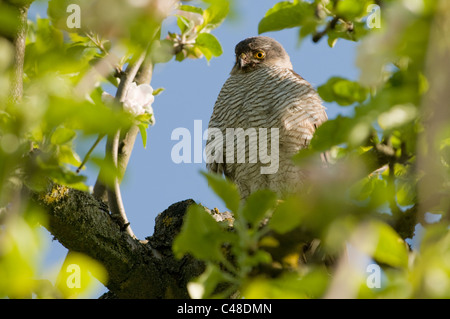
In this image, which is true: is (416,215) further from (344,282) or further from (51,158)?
(51,158)

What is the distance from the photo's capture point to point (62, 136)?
1427mm

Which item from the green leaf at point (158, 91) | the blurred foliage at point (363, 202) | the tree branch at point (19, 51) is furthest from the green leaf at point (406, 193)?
the green leaf at point (158, 91)

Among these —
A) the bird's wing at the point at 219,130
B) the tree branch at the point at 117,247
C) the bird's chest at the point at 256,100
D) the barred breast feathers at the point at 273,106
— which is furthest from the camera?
the bird's wing at the point at 219,130

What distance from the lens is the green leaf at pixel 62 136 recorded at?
141 cm

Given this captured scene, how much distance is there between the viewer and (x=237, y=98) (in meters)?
4.63

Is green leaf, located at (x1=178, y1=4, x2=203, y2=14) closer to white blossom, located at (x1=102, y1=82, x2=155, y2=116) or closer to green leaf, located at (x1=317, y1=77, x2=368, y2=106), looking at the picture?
white blossom, located at (x1=102, y1=82, x2=155, y2=116)

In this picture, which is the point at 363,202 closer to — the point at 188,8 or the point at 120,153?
the point at 188,8

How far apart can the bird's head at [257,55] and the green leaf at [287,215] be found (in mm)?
3818

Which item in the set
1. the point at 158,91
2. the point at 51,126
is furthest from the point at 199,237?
the point at 158,91

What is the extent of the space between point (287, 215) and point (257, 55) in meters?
4.05

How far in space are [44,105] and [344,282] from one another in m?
0.69

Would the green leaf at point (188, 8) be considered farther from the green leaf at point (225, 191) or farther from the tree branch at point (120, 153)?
the green leaf at point (225, 191)

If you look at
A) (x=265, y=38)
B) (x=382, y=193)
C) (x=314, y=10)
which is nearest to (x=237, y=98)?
(x=265, y=38)

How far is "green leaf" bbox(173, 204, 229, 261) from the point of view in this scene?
135cm
